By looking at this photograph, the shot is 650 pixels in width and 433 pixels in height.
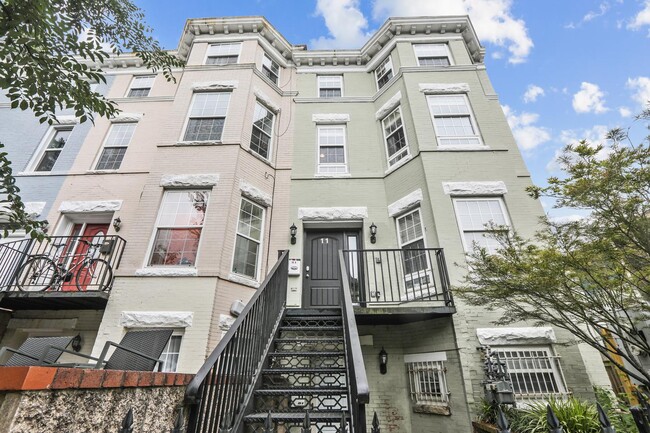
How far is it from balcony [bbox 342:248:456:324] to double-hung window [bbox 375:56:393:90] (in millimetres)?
5947

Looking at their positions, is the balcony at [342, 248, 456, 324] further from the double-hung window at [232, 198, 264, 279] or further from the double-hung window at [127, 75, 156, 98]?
Result: the double-hung window at [127, 75, 156, 98]

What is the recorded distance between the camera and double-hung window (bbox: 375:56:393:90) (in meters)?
9.44

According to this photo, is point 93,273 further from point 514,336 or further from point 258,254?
point 514,336

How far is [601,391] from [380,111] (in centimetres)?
782

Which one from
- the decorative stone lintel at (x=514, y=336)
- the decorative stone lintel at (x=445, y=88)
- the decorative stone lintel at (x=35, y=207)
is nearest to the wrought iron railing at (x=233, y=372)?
the decorative stone lintel at (x=514, y=336)

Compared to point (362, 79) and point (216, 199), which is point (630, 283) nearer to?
point (216, 199)

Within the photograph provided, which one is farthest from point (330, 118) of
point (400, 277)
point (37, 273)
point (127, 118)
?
point (37, 273)

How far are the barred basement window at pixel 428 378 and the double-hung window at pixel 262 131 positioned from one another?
Answer: 6228 mm

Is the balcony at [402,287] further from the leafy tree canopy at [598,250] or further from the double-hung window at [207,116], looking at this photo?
the double-hung window at [207,116]

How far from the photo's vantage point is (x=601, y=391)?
464 cm

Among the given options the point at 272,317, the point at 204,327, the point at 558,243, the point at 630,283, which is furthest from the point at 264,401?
the point at 630,283

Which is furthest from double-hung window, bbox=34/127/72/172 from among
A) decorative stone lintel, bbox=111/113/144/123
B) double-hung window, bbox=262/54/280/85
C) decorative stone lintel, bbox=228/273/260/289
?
decorative stone lintel, bbox=228/273/260/289

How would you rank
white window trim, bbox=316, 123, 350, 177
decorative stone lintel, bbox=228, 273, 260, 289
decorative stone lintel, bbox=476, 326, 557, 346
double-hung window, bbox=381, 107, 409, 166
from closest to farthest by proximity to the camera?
decorative stone lintel, bbox=476, 326, 557, 346 < decorative stone lintel, bbox=228, 273, 260, 289 < double-hung window, bbox=381, 107, 409, 166 < white window trim, bbox=316, 123, 350, 177

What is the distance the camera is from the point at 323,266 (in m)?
7.15
